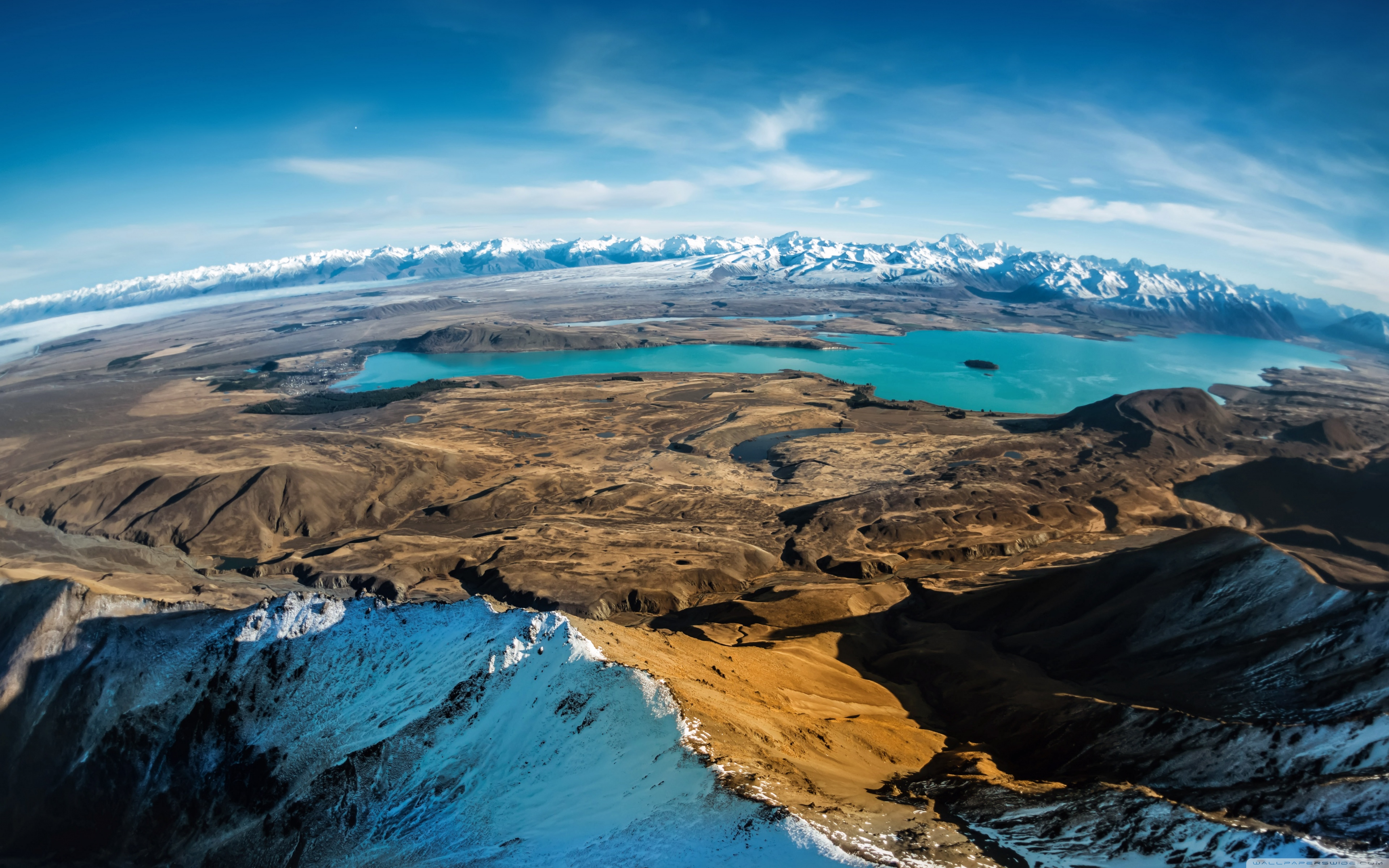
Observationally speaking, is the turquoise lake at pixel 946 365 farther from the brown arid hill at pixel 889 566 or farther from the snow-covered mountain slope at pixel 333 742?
the snow-covered mountain slope at pixel 333 742

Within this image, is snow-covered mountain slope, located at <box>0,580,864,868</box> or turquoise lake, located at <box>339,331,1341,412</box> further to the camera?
turquoise lake, located at <box>339,331,1341,412</box>

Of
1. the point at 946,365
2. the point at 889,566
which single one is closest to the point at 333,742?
the point at 889,566

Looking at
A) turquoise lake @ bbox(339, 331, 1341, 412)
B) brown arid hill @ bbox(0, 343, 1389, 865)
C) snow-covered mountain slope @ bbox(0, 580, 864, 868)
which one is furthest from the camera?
turquoise lake @ bbox(339, 331, 1341, 412)

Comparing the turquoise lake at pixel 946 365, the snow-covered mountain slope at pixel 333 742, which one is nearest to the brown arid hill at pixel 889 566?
the snow-covered mountain slope at pixel 333 742

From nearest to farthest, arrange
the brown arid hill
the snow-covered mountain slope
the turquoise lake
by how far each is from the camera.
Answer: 1. the snow-covered mountain slope
2. the brown arid hill
3. the turquoise lake

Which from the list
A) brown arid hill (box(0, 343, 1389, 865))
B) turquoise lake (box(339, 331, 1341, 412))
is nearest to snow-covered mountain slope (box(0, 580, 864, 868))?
brown arid hill (box(0, 343, 1389, 865))

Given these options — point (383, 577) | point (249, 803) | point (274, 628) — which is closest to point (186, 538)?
point (383, 577)

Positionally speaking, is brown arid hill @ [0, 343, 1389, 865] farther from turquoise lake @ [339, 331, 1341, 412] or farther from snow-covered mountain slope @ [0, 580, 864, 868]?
turquoise lake @ [339, 331, 1341, 412]
